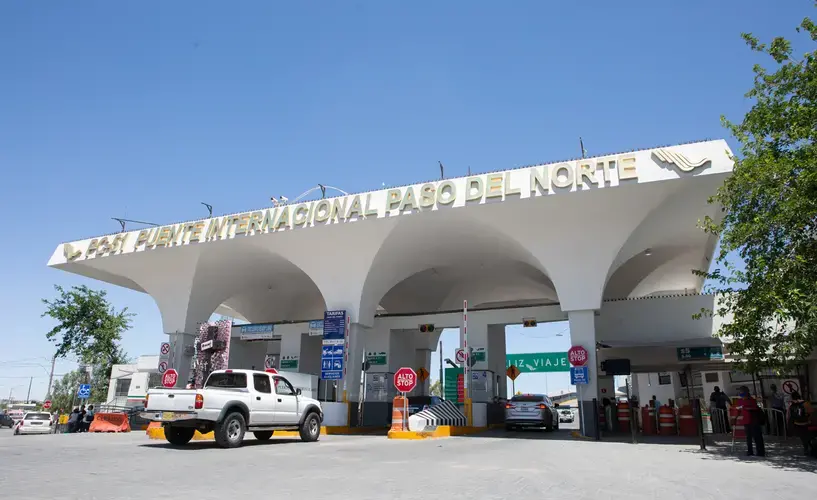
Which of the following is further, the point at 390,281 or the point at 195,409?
the point at 390,281

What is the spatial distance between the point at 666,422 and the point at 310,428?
1363 cm

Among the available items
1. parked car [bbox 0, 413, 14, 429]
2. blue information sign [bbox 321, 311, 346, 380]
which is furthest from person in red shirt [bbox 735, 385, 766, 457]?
parked car [bbox 0, 413, 14, 429]

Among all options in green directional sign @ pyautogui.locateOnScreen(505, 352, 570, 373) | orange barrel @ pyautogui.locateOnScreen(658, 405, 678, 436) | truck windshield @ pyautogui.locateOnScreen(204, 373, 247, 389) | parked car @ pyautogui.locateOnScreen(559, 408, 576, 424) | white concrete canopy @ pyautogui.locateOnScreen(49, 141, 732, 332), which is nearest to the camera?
truck windshield @ pyautogui.locateOnScreen(204, 373, 247, 389)

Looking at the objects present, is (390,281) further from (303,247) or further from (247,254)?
(247,254)

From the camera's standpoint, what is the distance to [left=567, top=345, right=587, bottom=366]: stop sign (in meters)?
19.7

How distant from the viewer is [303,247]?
24.5 m

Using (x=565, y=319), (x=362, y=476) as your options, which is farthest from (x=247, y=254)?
(x=362, y=476)

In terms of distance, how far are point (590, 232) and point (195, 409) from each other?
14.6 meters

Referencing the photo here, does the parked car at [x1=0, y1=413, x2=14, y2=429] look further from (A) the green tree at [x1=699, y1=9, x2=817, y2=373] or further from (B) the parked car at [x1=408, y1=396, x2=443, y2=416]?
(A) the green tree at [x1=699, y1=9, x2=817, y2=373]

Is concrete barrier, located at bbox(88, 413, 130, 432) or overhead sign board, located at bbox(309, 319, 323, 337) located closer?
concrete barrier, located at bbox(88, 413, 130, 432)

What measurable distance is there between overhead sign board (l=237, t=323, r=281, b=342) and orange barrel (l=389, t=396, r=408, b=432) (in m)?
14.8

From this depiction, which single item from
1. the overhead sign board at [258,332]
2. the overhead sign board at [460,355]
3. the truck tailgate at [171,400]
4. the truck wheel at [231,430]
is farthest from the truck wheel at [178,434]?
the overhead sign board at [258,332]

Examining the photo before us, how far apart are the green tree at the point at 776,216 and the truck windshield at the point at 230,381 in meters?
11.4

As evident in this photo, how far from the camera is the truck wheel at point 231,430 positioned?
38.9ft
